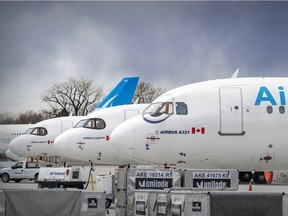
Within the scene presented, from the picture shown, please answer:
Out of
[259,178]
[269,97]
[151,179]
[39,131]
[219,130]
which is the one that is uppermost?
[269,97]

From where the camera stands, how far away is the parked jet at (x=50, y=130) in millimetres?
32719

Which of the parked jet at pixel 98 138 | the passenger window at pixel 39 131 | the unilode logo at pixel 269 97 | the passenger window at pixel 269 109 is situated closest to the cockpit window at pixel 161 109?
the unilode logo at pixel 269 97

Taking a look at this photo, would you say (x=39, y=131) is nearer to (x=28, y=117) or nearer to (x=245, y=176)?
(x=245, y=176)

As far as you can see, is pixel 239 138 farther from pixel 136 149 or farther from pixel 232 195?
pixel 232 195

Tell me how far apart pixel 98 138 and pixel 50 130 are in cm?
791

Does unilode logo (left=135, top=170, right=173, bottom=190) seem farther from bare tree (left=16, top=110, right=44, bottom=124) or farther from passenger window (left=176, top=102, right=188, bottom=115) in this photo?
bare tree (left=16, top=110, right=44, bottom=124)

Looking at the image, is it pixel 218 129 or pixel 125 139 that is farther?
pixel 125 139

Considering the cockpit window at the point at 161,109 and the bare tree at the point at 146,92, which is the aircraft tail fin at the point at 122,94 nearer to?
the cockpit window at the point at 161,109

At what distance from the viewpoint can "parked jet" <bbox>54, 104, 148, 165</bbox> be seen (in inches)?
1014

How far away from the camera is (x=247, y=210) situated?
37.8 feet

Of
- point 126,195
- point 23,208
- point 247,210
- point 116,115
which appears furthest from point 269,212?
point 116,115

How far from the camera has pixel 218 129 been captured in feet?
59.5

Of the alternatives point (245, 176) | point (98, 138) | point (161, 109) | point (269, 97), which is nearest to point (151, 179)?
point (161, 109)

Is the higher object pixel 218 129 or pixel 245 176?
pixel 218 129
